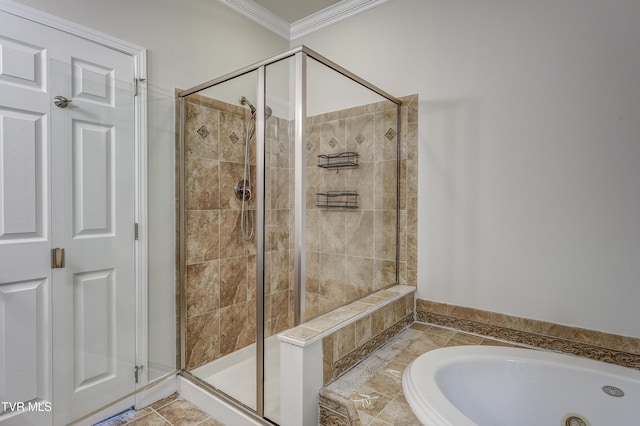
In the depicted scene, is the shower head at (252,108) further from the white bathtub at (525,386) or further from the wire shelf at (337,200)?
the white bathtub at (525,386)

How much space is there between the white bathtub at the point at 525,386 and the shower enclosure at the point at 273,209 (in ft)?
1.94

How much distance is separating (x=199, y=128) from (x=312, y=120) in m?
0.87

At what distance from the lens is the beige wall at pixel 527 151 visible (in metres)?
1.63

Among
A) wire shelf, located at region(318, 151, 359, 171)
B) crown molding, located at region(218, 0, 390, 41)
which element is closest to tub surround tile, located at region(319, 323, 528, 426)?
wire shelf, located at region(318, 151, 359, 171)

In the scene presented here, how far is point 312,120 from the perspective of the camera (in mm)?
1646

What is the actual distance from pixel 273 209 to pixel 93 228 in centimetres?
95

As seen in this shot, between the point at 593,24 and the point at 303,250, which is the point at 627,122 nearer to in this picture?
the point at 593,24

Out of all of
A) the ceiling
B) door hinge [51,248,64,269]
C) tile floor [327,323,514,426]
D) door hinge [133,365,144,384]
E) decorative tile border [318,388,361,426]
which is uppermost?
the ceiling

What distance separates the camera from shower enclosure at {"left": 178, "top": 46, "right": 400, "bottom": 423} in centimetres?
158

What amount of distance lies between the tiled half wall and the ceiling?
7.60 feet

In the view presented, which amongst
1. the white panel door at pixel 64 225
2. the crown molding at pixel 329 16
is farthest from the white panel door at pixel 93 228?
the crown molding at pixel 329 16

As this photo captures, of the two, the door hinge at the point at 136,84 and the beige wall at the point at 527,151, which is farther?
the door hinge at the point at 136,84

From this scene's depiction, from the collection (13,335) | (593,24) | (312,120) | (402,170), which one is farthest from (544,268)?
(13,335)

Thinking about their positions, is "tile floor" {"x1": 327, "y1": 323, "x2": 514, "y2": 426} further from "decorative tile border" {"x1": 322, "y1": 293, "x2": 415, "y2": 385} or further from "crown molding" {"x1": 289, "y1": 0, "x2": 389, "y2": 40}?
"crown molding" {"x1": 289, "y1": 0, "x2": 389, "y2": 40}
